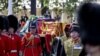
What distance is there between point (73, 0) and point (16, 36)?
25.0 m

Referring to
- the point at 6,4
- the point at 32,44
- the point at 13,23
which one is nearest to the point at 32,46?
the point at 32,44

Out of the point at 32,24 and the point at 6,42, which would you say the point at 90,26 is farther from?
the point at 32,24

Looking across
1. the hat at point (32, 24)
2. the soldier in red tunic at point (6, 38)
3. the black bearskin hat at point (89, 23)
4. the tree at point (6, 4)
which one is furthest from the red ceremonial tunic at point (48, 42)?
the tree at point (6, 4)

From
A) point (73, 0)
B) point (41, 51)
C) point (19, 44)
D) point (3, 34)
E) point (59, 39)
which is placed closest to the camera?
point (3, 34)

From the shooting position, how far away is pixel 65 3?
3734 cm

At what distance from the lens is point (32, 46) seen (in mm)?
10297

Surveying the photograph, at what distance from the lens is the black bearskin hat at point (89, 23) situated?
9.06ft

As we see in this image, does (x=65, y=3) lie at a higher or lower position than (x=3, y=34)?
lower

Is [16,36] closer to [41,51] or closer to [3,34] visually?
[3,34]

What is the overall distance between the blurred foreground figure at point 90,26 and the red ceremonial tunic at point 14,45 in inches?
230

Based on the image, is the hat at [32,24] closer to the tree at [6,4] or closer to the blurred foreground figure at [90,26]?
the blurred foreground figure at [90,26]

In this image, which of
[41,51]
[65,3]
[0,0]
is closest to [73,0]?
[65,3]

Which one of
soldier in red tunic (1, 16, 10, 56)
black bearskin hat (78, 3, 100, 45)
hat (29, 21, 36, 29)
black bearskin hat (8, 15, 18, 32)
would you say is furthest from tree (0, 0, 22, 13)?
black bearskin hat (78, 3, 100, 45)

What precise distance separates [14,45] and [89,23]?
238 inches
